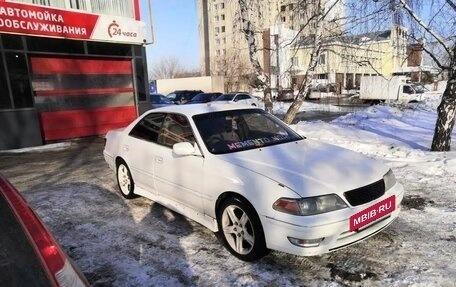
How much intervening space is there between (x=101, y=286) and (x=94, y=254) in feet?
2.19

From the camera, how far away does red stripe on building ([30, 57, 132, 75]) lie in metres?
11.4

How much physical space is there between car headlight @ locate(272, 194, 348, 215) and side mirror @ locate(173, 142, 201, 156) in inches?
49.0

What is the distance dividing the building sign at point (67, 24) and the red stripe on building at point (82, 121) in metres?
2.50

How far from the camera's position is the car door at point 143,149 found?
489cm

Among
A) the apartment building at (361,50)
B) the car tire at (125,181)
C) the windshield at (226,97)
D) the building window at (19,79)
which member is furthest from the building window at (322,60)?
the windshield at (226,97)

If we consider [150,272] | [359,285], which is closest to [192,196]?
[150,272]

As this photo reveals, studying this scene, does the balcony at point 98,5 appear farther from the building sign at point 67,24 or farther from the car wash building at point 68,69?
the building sign at point 67,24

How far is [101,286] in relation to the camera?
327cm

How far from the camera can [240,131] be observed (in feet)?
14.9

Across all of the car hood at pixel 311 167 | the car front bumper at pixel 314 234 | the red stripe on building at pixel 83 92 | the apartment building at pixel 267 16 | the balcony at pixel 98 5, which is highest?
the balcony at pixel 98 5

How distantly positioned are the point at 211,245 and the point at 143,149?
1758 millimetres

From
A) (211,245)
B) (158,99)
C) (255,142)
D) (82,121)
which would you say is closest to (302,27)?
(255,142)

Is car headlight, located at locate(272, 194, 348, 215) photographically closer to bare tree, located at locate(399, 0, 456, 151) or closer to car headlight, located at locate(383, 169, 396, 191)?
car headlight, located at locate(383, 169, 396, 191)

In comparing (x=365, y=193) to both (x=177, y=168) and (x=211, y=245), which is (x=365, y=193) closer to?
(x=211, y=245)
